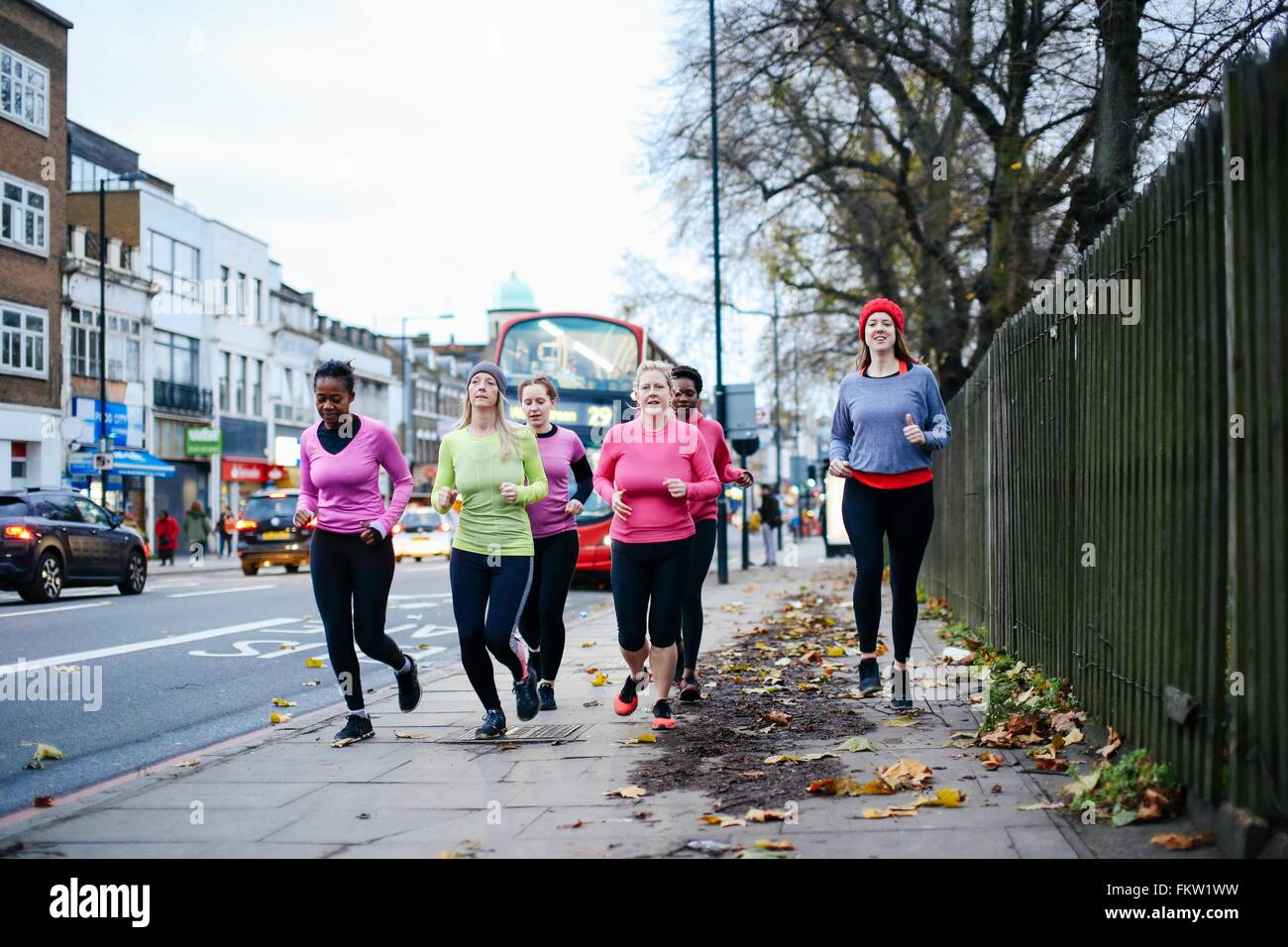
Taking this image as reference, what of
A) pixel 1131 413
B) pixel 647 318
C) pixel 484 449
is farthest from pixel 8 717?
pixel 647 318

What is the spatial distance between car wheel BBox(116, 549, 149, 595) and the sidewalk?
14.3 meters

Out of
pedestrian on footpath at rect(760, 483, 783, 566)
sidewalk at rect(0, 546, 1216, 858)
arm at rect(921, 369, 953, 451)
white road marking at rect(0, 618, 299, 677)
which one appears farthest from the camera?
pedestrian on footpath at rect(760, 483, 783, 566)

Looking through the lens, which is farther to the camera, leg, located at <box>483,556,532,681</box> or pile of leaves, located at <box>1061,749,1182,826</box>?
leg, located at <box>483,556,532,681</box>

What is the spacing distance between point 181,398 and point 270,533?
77.0 feet

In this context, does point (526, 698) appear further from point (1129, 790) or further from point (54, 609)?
point (54, 609)

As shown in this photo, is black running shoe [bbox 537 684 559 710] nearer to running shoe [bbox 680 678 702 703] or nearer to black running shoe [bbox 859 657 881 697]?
running shoe [bbox 680 678 702 703]

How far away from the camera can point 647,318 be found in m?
30.4

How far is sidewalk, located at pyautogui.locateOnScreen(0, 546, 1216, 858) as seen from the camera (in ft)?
14.5

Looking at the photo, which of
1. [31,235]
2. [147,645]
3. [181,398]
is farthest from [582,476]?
[181,398]

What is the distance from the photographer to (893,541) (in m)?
7.36

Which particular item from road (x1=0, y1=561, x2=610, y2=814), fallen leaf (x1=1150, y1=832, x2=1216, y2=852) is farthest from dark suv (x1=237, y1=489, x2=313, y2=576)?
fallen leaf (x1=1150, y1=832, x2=1216, y2=852)

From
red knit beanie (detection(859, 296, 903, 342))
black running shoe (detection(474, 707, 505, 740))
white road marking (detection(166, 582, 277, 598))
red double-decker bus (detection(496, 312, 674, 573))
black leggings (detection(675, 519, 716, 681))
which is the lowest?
white road marking (detection(166, 582, 277, 598))

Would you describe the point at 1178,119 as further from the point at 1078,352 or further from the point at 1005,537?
the point at 1078,352
